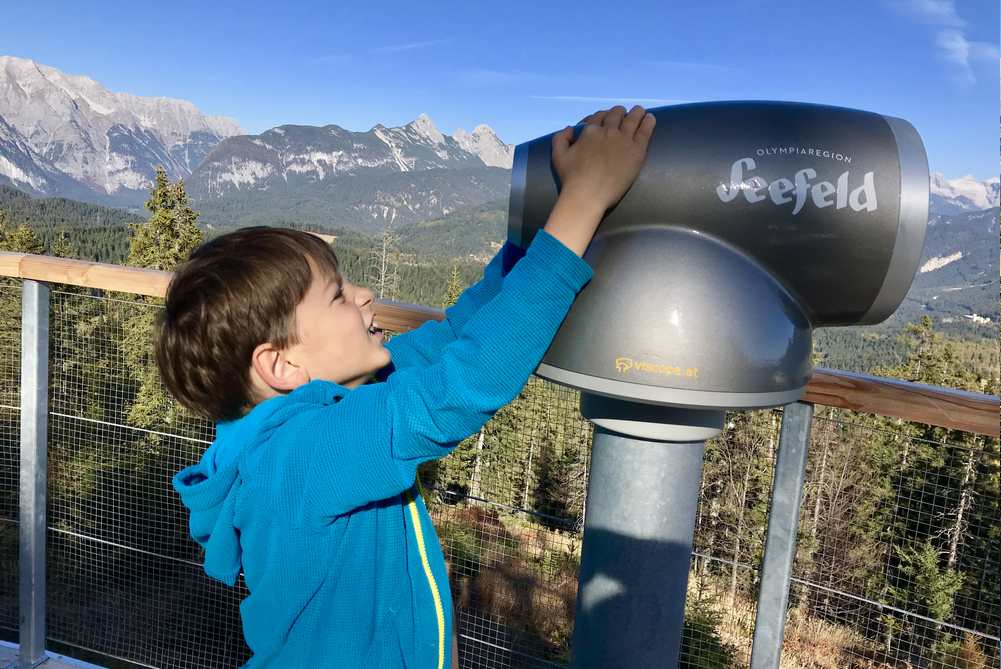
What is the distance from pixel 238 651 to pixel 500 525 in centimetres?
189

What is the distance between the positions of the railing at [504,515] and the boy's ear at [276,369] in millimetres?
660

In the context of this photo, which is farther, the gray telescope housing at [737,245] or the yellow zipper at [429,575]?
the yellow zipper at [429,575]

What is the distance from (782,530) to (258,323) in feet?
3.08

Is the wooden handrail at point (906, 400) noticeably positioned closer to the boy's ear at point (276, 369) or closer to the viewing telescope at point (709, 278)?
the viewing telescope at point (709, 278)

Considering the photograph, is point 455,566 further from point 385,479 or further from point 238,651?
point 385,479

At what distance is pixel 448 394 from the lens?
2.47 feet

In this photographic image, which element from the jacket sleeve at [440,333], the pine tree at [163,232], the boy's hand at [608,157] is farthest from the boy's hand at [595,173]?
the pine tree at [163,232]

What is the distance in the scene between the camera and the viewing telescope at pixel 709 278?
0.82m

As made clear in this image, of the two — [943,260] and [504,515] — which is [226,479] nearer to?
[504,515]

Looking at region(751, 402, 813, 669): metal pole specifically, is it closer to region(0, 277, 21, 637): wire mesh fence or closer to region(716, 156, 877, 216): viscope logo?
region(716, 156, 877, 216): viscope logo

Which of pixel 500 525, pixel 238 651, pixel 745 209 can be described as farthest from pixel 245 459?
pixel 238 651

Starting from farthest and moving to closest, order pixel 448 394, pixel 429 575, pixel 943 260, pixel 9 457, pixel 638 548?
1. pixel 943 260
2. pixel 9 457
3. pixel 429 575
4. pixel 638 548
5. pixel 448 394

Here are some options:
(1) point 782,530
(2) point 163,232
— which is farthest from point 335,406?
(2) point 163,232

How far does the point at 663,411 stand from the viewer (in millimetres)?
872
